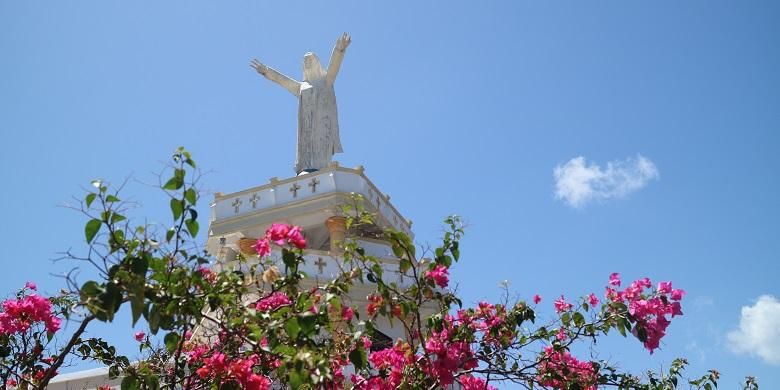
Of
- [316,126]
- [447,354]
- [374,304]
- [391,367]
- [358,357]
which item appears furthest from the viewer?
[316,126]

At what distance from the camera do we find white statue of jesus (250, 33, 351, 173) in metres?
16.2

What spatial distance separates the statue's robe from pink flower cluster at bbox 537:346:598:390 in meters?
9.71

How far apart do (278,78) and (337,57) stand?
1532 millimetres

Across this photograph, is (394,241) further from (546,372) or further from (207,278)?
(546,372)

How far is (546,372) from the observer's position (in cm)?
666

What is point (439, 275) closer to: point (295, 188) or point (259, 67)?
point (295, 188)

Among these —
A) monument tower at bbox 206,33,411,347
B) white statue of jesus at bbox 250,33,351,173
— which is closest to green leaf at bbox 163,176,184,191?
monument tower at bbox 206,33,411,347

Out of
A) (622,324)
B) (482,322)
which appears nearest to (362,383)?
(482,322)

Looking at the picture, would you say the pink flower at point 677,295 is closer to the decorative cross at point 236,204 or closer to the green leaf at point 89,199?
the green leaf at point 89,199

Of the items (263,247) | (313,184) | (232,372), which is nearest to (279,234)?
(263,247)

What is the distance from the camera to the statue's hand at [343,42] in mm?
16594

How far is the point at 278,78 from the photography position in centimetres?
1741

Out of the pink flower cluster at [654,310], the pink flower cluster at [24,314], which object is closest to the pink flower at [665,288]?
the pink flower cluster at [654,310]

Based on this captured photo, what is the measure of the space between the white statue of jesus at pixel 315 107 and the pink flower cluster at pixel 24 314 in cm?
926
